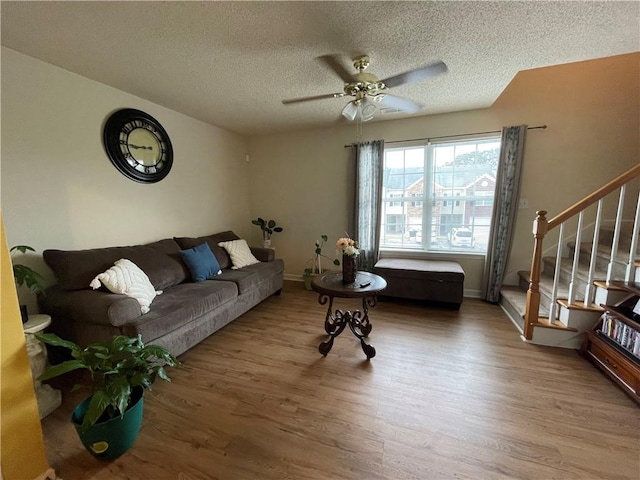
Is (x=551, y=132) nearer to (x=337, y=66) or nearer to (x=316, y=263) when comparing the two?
(x=337, y=66)

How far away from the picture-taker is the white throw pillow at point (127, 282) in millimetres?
2020

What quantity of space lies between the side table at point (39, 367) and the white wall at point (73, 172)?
0.76m

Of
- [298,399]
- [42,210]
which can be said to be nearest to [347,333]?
[298,399]

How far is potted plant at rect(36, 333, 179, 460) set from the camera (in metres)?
1.21

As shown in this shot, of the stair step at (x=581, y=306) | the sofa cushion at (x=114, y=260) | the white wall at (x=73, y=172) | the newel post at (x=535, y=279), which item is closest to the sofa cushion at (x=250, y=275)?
the sofa cushion at (x=114, y=260)

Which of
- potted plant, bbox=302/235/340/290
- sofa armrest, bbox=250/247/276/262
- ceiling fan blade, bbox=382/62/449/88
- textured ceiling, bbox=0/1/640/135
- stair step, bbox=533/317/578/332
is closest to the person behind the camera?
textured ceiling, bbox=0/1/640/135

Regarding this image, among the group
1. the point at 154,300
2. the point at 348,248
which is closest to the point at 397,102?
the point at 348,248

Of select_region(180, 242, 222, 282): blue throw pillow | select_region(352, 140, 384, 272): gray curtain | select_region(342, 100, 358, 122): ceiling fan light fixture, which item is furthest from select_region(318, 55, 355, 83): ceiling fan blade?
select_region(180, 242, 222, 282): blue throw pillow

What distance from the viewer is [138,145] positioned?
2.80m

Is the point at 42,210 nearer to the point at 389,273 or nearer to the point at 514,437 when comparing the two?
the point at 389,273

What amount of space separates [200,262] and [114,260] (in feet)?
2.49

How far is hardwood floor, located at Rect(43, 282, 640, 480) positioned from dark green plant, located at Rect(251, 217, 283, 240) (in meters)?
2.15

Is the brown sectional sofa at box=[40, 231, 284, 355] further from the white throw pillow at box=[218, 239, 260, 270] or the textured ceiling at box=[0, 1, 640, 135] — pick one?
the textured ceiling at box=[0, 1, 640, 135]

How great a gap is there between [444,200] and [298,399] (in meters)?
3.09
